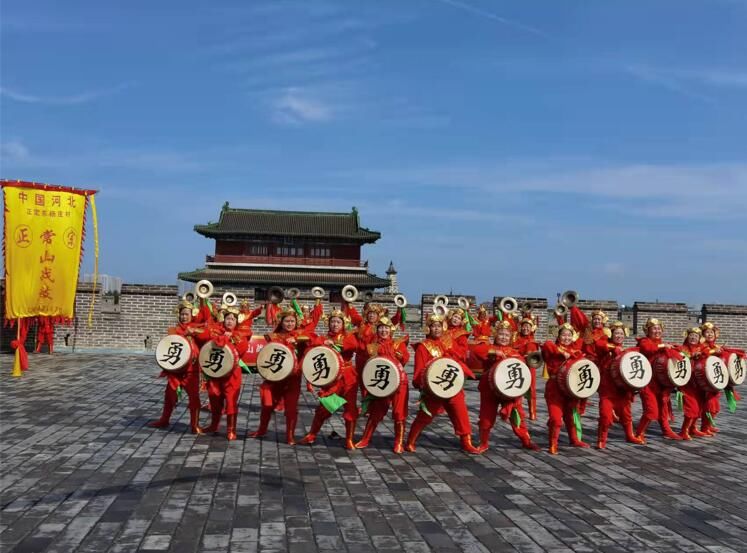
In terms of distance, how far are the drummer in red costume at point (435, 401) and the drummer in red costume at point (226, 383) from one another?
2.09 meters

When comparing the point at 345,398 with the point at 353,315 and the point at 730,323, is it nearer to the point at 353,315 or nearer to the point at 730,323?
the point at 353,315

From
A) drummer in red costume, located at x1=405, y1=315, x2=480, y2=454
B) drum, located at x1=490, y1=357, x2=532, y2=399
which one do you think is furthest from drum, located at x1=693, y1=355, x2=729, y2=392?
drummer in red costume, located at x1=405, y1=315, x2=480, y2=454

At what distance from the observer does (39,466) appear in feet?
20.8

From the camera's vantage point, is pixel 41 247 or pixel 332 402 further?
pixel 41 247

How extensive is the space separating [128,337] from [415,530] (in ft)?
55.2

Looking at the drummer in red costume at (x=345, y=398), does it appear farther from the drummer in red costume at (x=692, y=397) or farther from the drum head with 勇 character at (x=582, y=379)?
the drummer in red costume at (x=692, y=397)

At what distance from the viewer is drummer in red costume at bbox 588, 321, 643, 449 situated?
8102 millimetres

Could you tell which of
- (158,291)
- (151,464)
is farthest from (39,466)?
(158,291)

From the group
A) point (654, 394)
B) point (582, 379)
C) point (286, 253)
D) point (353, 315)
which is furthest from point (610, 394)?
point (286, 253)

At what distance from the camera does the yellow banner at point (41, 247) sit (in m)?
14.3

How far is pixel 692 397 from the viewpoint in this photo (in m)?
8.87

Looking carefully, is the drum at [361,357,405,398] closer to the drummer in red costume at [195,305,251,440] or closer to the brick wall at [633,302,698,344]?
A: the drummer in red costume at [195,305,251,440]

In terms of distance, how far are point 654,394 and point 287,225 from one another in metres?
33.8

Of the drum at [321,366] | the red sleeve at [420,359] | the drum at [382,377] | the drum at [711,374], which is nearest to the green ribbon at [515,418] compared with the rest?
the red sleeve at [420,359]
